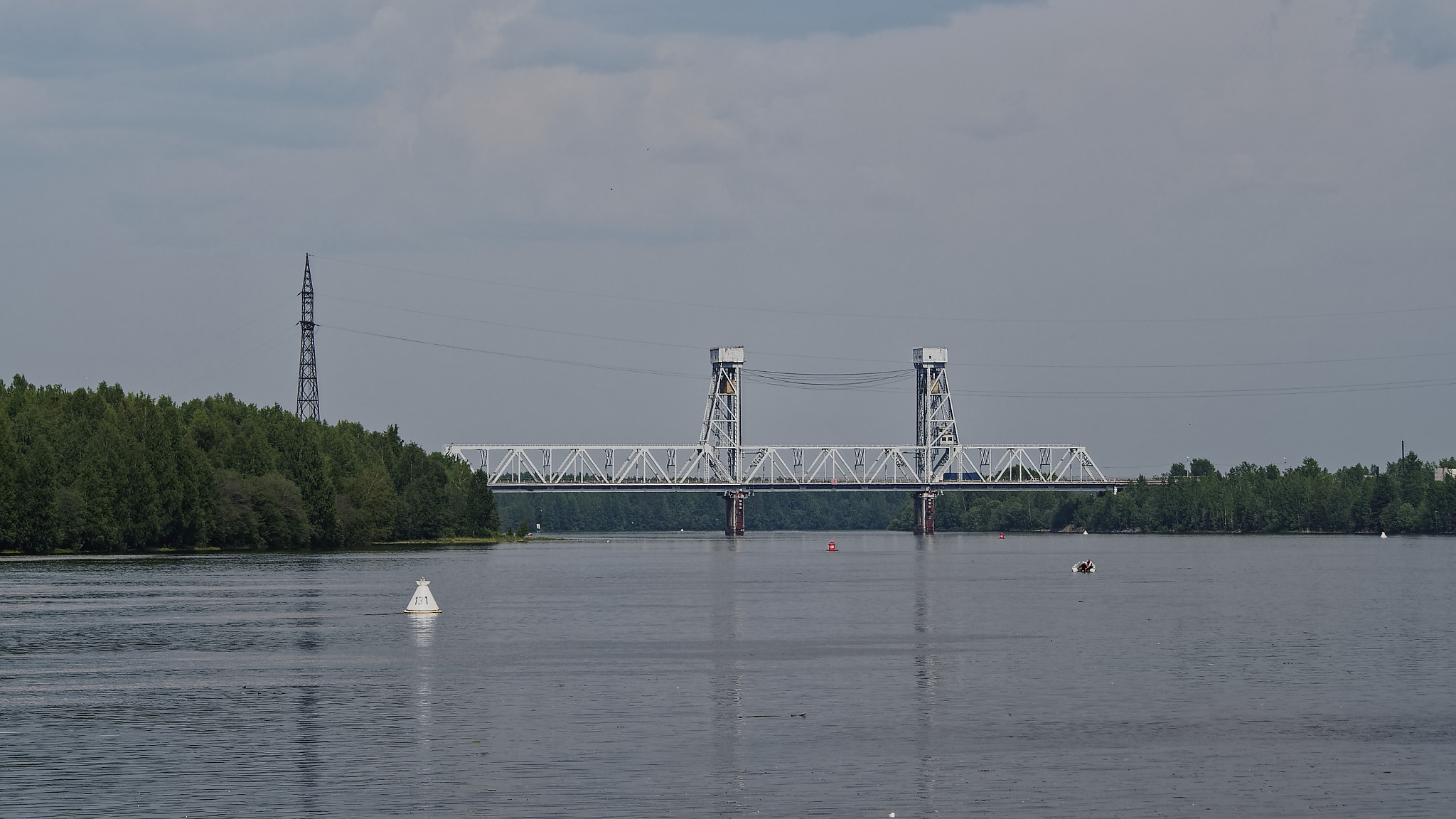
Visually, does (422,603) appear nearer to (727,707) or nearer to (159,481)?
(727,707)

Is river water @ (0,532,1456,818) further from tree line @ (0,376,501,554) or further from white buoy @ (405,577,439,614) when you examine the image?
tree line @ (0,376,501,554)

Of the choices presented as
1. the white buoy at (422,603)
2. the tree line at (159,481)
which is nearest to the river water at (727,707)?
the white buoy at (422,603)

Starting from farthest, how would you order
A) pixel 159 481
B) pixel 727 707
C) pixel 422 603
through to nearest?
pixel 159 481
pixel 422 603
pixel 727 707

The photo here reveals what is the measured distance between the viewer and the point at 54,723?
128 feet

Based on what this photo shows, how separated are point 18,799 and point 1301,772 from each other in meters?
22.0

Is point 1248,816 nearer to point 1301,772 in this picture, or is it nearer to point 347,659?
point 1301,772

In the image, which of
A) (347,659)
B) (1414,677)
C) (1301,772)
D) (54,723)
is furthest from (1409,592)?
(54,723)

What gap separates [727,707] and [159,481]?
12163 cm

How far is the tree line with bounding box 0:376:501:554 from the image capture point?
14425 cm

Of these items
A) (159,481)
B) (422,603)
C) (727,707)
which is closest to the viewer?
(727,707)

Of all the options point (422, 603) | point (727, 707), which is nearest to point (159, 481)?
point (422, 603)

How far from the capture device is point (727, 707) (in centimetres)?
4138

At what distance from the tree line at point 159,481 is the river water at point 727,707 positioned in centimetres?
5737

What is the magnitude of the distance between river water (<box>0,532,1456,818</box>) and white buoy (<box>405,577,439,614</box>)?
1514 mm
